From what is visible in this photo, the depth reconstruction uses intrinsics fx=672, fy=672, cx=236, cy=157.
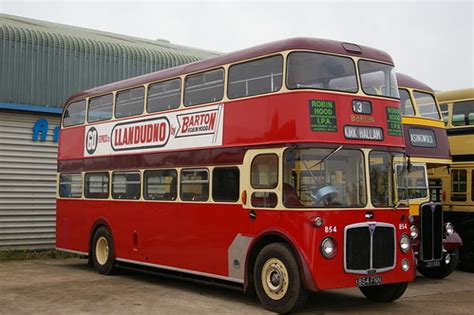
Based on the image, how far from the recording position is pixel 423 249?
12.8 meters

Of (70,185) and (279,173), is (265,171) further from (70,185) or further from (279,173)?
(70,185)

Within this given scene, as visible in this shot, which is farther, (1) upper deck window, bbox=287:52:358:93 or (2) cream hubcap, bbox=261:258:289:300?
(1) upper deck window, bbox=287:52:358:93

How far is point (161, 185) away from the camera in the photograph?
12539mm

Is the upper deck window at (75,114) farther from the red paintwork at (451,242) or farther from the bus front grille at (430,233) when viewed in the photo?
the red paintwork at (451,242)

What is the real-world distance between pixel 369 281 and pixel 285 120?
264 cm

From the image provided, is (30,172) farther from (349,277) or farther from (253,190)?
(349,277)

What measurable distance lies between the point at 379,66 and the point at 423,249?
13.2ft

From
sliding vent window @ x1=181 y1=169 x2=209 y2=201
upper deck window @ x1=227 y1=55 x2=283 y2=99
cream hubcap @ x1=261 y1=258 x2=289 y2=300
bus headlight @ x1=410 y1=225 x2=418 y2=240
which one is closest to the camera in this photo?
cream hubcap @ x1=261 y1=258 x2=289 y2=300

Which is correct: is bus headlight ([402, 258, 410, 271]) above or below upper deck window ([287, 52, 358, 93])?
below

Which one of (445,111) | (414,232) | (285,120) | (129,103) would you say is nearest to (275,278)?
(285,120)

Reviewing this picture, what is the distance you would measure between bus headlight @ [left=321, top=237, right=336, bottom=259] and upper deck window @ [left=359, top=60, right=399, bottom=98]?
241 cm

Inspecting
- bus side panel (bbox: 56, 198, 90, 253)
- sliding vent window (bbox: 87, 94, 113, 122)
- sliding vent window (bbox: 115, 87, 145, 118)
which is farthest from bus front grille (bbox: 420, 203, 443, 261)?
bus side panel (bbox: 56, 198, 90, 253)

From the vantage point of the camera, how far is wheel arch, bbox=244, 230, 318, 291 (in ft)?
30.3

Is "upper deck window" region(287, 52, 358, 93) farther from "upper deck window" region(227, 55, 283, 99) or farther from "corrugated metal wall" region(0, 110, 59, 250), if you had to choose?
"corrugated metal wall" region(0, 110, 59, 250)
